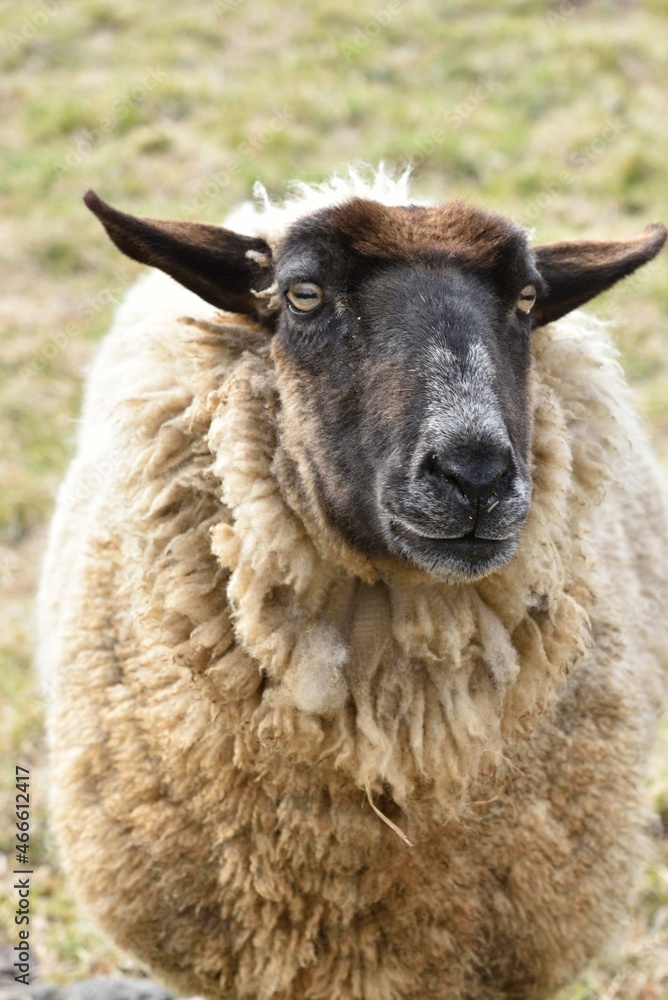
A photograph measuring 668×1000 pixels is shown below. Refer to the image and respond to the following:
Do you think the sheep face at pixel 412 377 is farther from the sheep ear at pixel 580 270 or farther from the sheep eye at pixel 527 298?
the sheep ear at pixel 580 270

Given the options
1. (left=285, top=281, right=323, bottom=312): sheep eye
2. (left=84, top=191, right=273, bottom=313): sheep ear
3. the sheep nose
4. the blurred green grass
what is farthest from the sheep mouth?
the blurred green grass

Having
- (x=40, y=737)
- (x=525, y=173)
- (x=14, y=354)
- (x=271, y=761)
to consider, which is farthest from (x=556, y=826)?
(x=525, y=173)

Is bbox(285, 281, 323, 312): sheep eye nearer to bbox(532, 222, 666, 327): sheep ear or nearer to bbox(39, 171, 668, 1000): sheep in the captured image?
bbox(39, 171, 668, 1000): sheep

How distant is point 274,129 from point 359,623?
7.66 metres

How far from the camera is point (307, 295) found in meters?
2.84

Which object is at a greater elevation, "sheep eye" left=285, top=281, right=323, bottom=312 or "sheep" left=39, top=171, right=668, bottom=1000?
"sheep eye" left=285, top=281, right=323, bottom=312

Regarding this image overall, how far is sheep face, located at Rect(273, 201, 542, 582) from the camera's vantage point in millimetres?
2518

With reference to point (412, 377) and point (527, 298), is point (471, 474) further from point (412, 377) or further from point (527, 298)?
point (527, 298)

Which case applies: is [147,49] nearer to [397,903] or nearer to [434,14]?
[434,14]

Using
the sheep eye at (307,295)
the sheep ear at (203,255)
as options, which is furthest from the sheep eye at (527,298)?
the sheep ear at (203,255)

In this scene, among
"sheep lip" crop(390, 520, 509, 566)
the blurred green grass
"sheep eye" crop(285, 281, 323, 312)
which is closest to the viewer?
"sheep lip" crop(390, 520, 509, 566)

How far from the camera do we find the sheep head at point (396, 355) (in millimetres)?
2527

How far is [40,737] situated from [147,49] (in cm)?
758

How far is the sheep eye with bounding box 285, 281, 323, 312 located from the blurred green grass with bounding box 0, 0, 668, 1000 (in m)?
4.12
